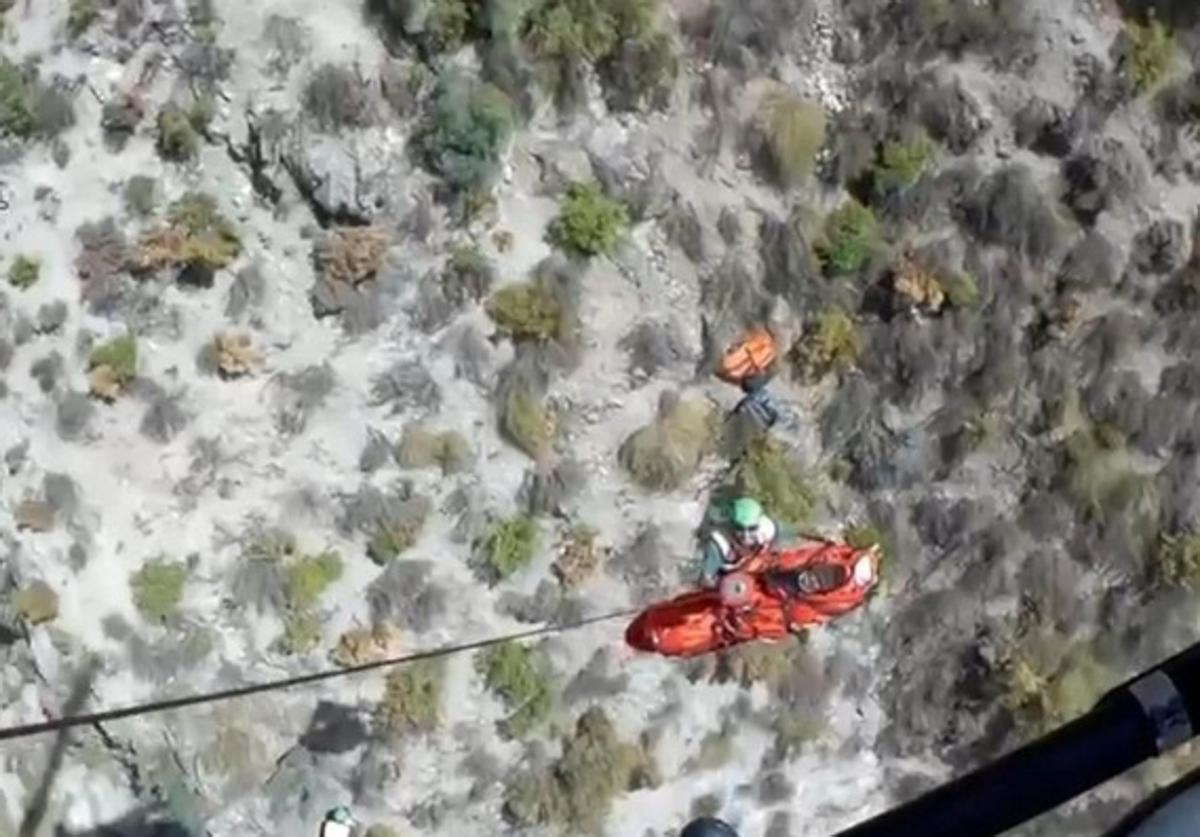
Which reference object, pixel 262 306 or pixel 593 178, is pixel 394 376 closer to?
pixel 262 306

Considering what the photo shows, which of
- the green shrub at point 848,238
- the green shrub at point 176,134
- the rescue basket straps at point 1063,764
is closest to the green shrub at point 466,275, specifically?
the green shrub at point 176,134

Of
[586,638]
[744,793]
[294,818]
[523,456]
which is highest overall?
[523,456]

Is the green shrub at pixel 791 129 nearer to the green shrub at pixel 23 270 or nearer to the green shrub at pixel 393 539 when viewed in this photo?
the green shrub at pixel 393 539

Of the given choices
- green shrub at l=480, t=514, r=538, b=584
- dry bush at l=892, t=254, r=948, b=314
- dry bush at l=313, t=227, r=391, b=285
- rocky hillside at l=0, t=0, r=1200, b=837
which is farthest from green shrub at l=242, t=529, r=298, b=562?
dry bush at l=892, t=254, r=948, b=314

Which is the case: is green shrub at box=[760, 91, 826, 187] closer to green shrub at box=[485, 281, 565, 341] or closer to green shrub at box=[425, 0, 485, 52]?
green shrub at box=[485, 281, 565, 341]

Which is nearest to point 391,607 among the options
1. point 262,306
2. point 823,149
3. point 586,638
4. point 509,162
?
point 586,638

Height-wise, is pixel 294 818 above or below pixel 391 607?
below
